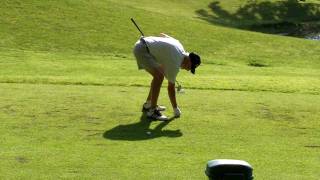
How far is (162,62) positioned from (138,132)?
1553mm

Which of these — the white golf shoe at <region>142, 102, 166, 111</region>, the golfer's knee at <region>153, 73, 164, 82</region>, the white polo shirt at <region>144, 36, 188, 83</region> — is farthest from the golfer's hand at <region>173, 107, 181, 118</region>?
the golfer's knee at <region>153, 73, 164, 82</region>

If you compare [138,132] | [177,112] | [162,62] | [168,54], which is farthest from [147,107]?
[138,132]

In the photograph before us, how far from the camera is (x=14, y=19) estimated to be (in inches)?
987

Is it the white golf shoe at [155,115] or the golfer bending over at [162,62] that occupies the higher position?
the golfer bending over at [162,62]

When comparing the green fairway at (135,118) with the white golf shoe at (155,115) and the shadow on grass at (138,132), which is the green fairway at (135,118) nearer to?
the shadow on grass at (138,132)

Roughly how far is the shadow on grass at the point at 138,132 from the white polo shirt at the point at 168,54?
780 millimetres

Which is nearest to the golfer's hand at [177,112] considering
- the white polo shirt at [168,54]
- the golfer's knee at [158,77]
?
the white polo shirt at [168,54]

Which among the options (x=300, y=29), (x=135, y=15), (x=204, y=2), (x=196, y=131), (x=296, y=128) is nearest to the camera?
(x=196, y=131)

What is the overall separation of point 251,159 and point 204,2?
39.3 meters

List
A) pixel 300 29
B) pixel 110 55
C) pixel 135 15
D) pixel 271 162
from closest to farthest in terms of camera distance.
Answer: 1. pixel 271 162
2. pixel 110 55
3. pixel 135 15
4. pixel 300 29

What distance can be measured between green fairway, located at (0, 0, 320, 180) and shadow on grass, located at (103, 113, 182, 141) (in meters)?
0.01

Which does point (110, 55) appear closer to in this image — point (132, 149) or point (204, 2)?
point (132, 149)

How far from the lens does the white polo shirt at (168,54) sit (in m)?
9.46

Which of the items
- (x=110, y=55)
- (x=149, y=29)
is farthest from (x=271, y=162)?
(x=149, y=29)
